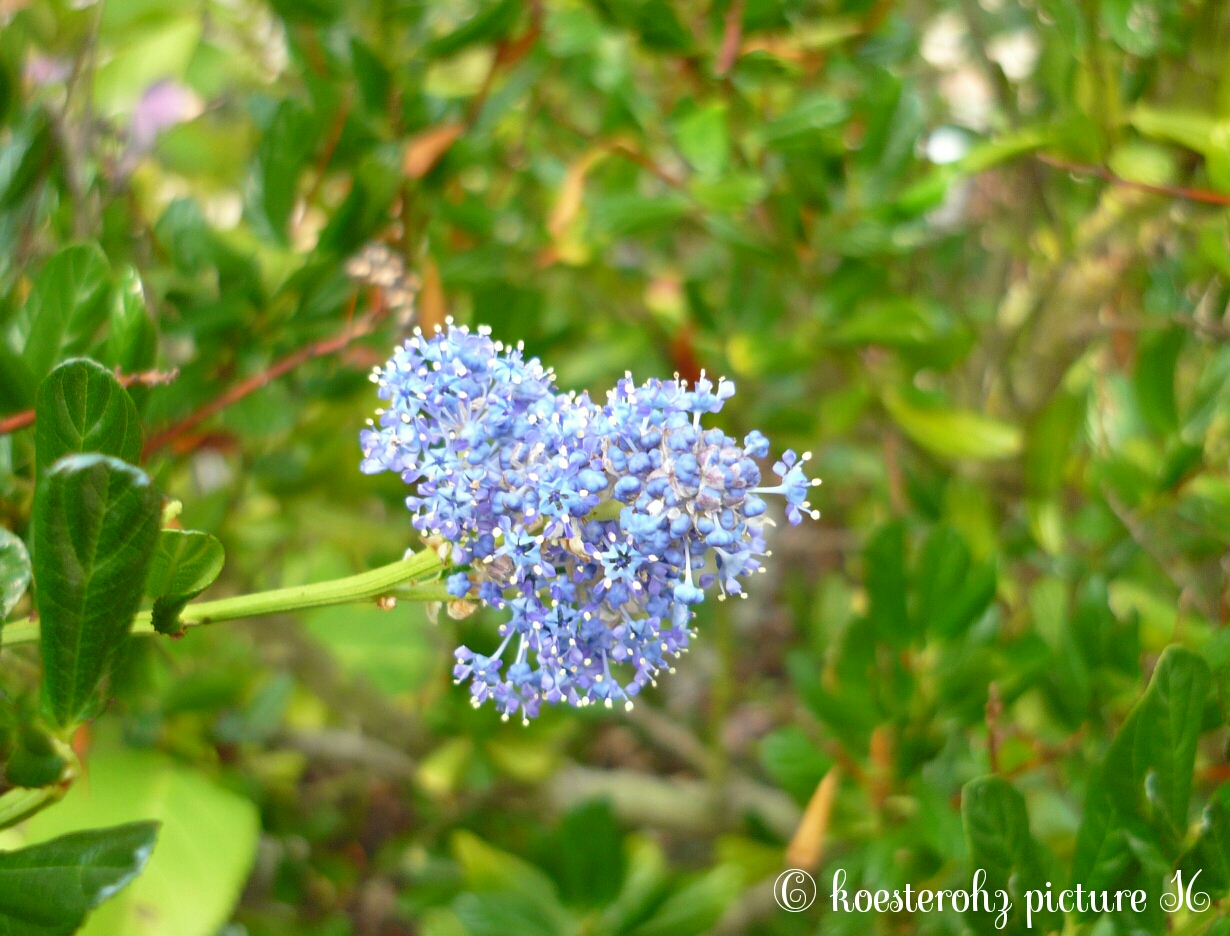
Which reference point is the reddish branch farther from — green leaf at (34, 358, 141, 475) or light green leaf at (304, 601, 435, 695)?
light green leaf at (304, 601, 435, 695)

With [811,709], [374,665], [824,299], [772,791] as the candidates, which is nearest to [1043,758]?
[811,709]

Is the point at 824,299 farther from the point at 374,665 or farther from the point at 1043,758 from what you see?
the point at 374,665

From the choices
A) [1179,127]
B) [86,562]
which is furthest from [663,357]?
[86,562]

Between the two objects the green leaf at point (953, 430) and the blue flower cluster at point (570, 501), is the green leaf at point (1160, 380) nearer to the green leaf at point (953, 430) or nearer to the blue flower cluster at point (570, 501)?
the green leaf at point (953, 430)

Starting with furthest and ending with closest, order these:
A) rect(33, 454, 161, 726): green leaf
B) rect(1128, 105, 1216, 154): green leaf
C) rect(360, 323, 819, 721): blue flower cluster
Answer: rect(1128, 105, 1216, 154): green leaf
rect(360, 323, 819, 721): blue flower cluster
rect(33, 454, 161, 726): green leaf

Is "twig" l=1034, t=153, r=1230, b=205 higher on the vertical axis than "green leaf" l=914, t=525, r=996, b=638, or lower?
higher

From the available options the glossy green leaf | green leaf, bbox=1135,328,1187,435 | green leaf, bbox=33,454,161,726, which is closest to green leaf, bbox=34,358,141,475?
green leaf, bbox=33,454,161,726
